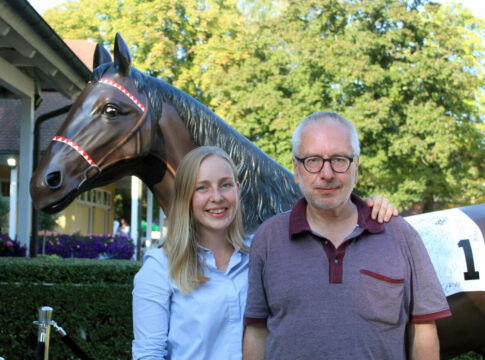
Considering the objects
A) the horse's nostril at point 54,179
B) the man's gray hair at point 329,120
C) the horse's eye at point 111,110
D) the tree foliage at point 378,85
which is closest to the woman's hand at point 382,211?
the man's gray hair at point 329,120

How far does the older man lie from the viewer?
5.12 ft

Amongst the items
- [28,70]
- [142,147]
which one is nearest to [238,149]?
[142,147]

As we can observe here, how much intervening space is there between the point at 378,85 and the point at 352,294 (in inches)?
601

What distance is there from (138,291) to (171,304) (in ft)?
0.44

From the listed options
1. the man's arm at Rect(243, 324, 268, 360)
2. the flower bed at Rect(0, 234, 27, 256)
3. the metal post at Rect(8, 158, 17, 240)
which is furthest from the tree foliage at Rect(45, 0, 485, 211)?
the man's arm at Rect(243, 324, 268, 360)

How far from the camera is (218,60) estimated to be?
1928 centimetres

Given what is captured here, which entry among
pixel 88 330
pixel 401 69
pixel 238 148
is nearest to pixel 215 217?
pixel 238 148

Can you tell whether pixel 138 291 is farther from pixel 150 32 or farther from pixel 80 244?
pixel 150 32

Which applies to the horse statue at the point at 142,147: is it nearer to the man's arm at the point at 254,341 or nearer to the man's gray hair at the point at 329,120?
the man's arm at the point at 254,341

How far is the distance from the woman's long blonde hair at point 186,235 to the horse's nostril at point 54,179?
105 centimetres

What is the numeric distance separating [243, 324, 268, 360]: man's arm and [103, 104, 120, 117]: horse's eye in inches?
59.2

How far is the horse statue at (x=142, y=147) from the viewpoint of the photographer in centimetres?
271

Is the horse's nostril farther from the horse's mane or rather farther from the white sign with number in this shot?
the white sign with number

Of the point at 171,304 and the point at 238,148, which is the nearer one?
the point at 171,304
